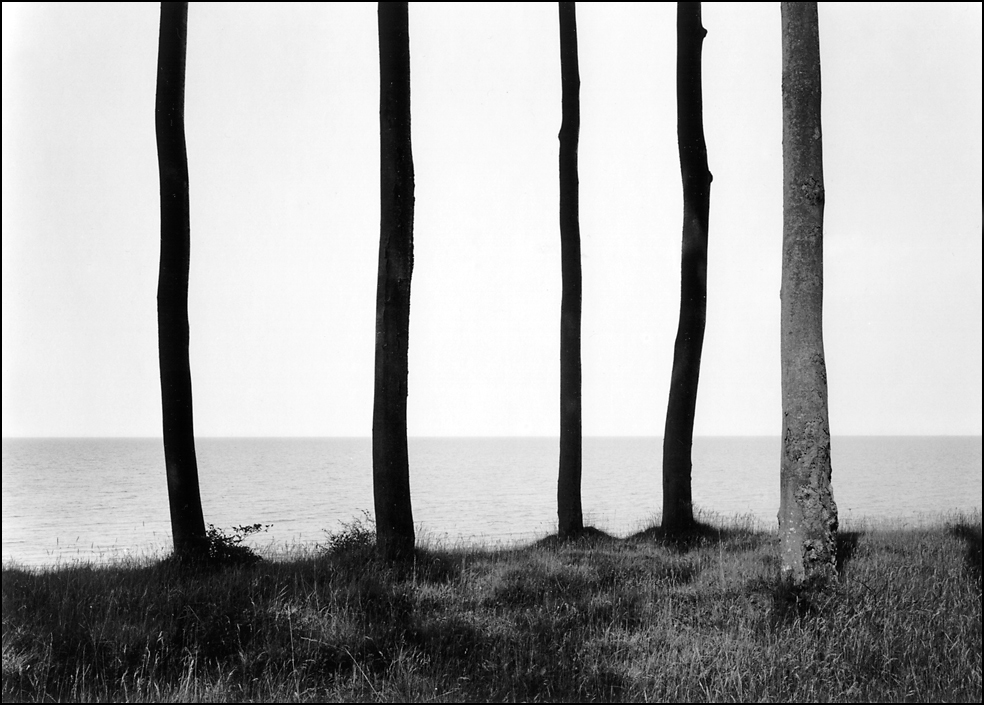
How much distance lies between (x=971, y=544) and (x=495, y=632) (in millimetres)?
6432

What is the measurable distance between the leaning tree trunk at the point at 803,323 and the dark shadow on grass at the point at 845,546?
334 mm

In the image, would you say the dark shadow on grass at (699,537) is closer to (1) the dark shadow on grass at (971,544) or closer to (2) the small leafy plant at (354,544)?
(1) the dark shadow on grass at (971,544)

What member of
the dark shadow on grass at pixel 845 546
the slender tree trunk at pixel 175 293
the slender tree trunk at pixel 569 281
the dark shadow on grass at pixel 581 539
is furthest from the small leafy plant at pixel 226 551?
the dark shadow on grass at pixel 845 546

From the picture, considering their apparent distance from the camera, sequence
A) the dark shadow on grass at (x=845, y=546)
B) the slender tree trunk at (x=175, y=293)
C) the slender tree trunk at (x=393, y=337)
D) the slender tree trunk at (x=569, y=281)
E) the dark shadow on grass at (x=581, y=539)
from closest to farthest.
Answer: the dark shadow on grass at (x=845, y=546) < the slender tree trunk at (x=393, y=337) < the slender tree trunk at (x=175, y=293) < the dark shadow on grass at (x=581, y=539) < the slender tree trunk at (x=569, y=281)

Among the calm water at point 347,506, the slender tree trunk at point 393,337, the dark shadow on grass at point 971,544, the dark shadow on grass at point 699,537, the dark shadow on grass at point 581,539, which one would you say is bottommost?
the calm water at point 347,506

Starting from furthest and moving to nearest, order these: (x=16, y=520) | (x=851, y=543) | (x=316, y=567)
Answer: (x=16, y=520) < (x=851, y=543) < (x=316, y=567)

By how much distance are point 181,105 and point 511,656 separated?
7604 millimetres

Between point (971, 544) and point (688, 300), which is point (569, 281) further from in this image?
point (971, 544)

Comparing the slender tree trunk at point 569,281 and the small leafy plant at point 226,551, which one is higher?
the slender tree trunk at point 569,281

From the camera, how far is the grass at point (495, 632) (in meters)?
5.11

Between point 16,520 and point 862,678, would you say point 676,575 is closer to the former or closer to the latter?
point 862,678

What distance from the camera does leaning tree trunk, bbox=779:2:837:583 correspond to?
7.41m

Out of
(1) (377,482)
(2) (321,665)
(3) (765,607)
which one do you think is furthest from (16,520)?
(3) (765,607)

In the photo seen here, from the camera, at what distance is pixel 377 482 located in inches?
351
